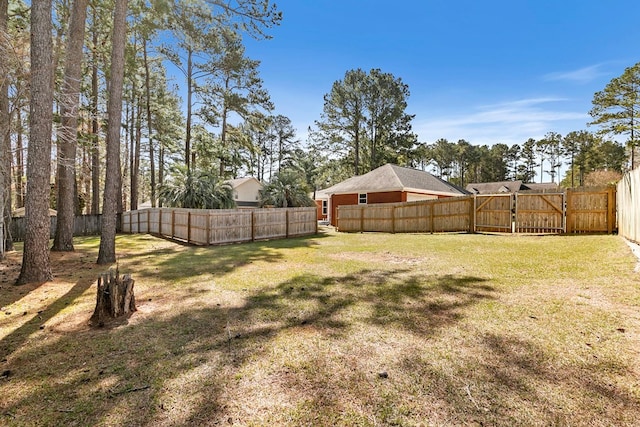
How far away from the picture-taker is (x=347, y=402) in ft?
7.28

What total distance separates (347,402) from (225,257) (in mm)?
7407

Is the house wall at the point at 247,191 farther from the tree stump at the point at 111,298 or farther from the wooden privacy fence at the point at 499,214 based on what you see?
the tree stump at the point at 111,298

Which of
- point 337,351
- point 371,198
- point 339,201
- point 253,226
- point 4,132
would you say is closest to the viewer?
point 337,351

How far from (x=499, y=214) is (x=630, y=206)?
502cm

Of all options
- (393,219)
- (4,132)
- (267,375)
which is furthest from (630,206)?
(4,132)

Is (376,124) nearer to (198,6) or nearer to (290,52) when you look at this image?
(290,52)

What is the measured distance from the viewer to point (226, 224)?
40.6 feet

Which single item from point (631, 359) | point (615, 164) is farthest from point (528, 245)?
point (615, 164)

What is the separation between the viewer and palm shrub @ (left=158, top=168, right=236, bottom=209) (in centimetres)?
1552

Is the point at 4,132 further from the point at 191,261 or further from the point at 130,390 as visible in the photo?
the point at 130,390

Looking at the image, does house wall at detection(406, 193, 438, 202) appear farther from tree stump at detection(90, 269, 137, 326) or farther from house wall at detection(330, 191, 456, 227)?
tree stump at detection(90, 269, 137, 326)

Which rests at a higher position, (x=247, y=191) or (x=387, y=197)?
(x=247, y=191)

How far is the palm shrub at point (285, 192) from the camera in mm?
18641

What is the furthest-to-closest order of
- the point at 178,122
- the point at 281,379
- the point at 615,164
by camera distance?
the point at 615,164, the point at 178,122, the point at 281,379
